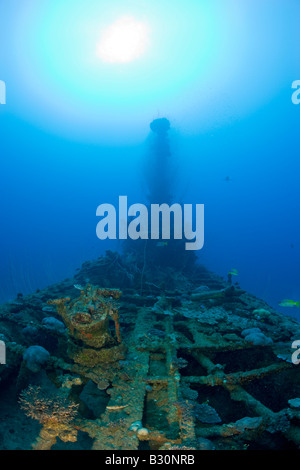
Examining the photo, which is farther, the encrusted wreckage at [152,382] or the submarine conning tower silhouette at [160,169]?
the submarine conning tower silhouette at [160,169]

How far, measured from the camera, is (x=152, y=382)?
3.92 metres

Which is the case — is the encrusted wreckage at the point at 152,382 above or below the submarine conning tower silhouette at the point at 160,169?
below

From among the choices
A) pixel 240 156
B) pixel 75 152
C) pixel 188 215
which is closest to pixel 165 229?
pixel 188 215

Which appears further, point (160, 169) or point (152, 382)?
point (160, 169)

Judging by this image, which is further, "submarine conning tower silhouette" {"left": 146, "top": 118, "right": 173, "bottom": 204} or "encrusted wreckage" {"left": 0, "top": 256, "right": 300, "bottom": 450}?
"submarine conning tower silhouette" {"left": 146, "top": 118, "right": 173, "bottom": 204}

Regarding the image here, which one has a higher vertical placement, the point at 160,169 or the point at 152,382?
the point at 160,169

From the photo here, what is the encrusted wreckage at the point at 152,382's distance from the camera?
2.90 meters

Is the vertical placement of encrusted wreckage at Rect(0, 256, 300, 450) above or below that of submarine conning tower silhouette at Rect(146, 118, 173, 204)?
below

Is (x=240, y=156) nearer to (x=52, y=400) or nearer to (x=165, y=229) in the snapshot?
(x=165, y=229)

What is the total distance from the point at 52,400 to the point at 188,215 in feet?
72.6

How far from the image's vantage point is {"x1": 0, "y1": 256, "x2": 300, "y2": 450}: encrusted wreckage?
2896mm
